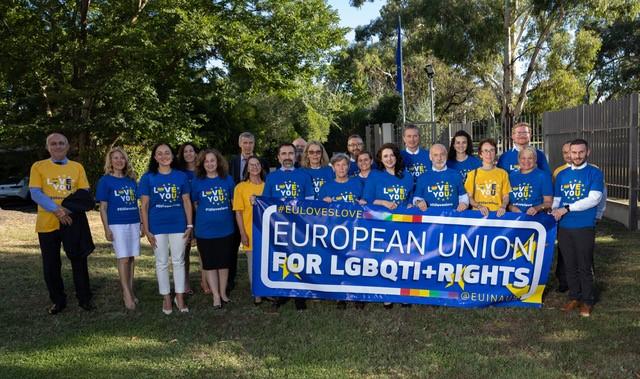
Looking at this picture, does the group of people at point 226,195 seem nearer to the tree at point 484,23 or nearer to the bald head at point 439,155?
the bald head at point 439,155

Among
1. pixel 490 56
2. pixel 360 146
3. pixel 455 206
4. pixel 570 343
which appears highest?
pixel 490 56

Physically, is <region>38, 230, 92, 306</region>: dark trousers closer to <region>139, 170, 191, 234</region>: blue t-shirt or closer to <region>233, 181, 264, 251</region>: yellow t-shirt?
<region>139, 170, 191, 234</region>: blue t-shirt

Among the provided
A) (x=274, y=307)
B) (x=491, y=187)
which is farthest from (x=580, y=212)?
(x=274, y=307)

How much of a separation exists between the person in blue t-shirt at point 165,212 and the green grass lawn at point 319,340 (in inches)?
19.9

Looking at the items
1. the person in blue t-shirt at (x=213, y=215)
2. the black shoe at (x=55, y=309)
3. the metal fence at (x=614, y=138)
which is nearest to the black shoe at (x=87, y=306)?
the black shoe at (x=55, y=309)

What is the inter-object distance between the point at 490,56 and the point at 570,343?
25646 millimetres

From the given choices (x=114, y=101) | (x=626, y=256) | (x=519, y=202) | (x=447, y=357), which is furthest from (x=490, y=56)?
(x=447, y=357)

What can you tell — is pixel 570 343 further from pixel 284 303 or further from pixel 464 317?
pixel 284 303

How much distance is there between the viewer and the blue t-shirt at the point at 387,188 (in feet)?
19.2

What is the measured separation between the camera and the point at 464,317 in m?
5.54

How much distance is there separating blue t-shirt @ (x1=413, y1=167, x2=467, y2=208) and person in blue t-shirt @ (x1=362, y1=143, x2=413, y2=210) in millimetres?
153

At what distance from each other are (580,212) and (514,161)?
4.15 feet

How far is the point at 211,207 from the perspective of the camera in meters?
5.93

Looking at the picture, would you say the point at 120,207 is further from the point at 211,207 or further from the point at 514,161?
the point at 514,161
